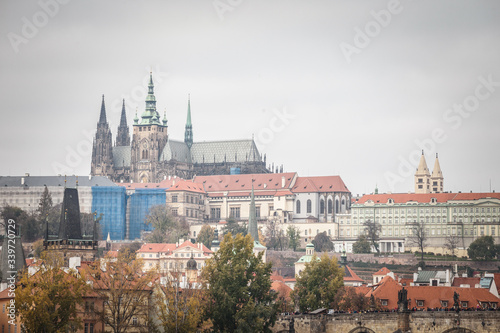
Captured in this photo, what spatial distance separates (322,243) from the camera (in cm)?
18375

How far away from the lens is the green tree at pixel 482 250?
532ft

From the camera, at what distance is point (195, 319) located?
73.3 meters

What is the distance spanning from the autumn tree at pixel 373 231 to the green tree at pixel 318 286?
261 ft

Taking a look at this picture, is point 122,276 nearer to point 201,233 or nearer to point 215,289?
point 215,289

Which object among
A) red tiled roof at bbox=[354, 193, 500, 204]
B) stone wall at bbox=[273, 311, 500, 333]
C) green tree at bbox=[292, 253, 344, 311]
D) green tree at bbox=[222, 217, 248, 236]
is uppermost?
red tiled roof at bbox=[354, 193, 500, 204]

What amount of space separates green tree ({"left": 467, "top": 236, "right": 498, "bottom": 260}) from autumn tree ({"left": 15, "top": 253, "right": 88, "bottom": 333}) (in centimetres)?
9649

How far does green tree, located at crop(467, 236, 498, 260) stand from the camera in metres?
162

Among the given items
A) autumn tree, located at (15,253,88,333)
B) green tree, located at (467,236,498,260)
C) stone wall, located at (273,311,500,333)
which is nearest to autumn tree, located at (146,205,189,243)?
green tree, located at (467,236,498,260)

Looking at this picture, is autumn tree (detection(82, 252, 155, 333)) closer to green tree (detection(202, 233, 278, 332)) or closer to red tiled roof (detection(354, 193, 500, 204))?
green tree (detection(202, 233, 278, 332))

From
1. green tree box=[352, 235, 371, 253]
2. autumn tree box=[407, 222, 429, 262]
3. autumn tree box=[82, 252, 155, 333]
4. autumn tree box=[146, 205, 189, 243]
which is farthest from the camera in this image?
autumn tree box=[407, 222, 429, 262]

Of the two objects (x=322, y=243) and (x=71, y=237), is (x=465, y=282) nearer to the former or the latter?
(x=71, y=237)

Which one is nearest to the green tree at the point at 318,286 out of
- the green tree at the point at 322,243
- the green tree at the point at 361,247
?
the green tree at the point at 361,247

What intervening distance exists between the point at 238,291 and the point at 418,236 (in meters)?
99.5

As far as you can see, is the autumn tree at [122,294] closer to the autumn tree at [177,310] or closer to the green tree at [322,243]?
the autumn tree at [177,310]
